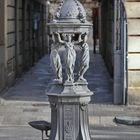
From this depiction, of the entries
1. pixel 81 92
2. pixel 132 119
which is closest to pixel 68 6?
pixel 81 92

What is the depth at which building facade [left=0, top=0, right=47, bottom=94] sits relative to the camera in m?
21.0

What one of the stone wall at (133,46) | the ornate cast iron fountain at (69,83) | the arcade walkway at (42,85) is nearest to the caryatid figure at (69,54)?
the ornate cast iron fountain at (69,83)

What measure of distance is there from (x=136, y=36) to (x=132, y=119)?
3.40 m

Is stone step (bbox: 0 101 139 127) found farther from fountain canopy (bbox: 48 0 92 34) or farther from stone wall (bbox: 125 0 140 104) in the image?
fountain canopy (bbox: 48 0 92 34)

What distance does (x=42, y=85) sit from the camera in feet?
77.0

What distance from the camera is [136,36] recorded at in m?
18.1

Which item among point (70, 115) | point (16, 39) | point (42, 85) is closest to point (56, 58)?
point (70, 115)

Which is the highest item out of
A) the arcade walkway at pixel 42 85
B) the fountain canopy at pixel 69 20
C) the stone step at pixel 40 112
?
the fountain canopy at pixel 69 20

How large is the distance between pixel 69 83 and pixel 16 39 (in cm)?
1522

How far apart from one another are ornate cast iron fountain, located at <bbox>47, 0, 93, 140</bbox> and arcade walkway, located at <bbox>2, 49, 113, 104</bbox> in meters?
A: 8.10

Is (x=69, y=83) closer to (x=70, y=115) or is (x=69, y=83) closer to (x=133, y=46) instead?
(x=70, y=115)

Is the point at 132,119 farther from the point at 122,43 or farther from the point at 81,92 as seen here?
the point at 81,92

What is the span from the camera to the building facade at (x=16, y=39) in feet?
68.8

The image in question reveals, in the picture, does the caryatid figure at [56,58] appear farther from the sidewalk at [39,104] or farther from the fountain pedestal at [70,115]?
the sidewalk at [39,104]
